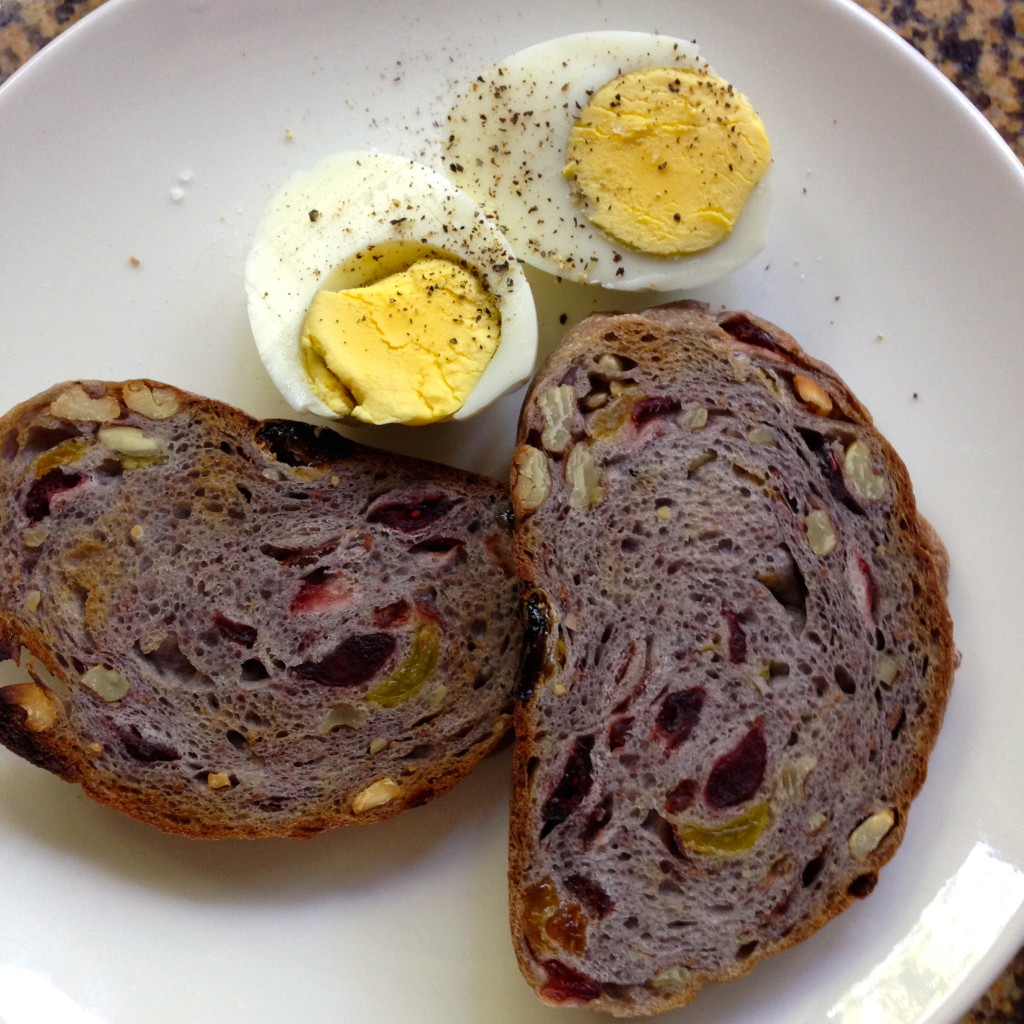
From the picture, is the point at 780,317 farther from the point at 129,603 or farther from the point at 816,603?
the point at 129,603

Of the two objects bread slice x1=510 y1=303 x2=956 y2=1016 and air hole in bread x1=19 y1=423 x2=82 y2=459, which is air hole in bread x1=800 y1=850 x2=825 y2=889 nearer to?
bread slice x1=510 y1=303 x2=956 y2=1016

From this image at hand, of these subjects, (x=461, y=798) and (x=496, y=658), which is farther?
(x=461, y=798)

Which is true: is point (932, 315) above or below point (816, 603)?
above

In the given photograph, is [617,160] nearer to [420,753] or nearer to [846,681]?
[846,681]

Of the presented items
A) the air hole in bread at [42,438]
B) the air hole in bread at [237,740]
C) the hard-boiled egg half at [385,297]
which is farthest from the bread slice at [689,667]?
the air hole in bread at [42,438]

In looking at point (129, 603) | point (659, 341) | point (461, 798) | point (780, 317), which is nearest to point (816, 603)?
point (659, 341)

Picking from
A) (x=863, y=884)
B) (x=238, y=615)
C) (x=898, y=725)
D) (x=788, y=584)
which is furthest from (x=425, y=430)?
(x=863, y=884)
